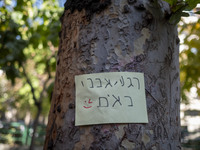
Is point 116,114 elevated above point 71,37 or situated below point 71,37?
below

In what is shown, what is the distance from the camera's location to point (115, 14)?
3.22ft

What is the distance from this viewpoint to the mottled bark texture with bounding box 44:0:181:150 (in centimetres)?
85

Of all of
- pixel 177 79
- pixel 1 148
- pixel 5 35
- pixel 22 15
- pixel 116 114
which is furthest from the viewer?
pixel 1 148

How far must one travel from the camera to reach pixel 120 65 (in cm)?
91

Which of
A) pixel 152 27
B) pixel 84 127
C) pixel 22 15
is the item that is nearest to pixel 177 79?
pixel 152 27

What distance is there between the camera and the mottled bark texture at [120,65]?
852 mm

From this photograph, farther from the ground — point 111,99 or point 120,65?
point 120,65

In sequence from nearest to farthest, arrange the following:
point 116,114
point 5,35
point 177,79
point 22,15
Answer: point 116,114
point 177,79
point 5,35
point 22,15

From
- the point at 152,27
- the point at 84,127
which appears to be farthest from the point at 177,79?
the point at 84,127

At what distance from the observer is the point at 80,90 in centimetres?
93

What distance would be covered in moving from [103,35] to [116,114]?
15.3 inches

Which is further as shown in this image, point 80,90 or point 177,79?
point 177,79

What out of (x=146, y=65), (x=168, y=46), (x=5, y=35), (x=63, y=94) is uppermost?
(x=5, y=35)

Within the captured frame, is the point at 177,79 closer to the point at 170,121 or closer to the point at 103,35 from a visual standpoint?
the point at 170,121
